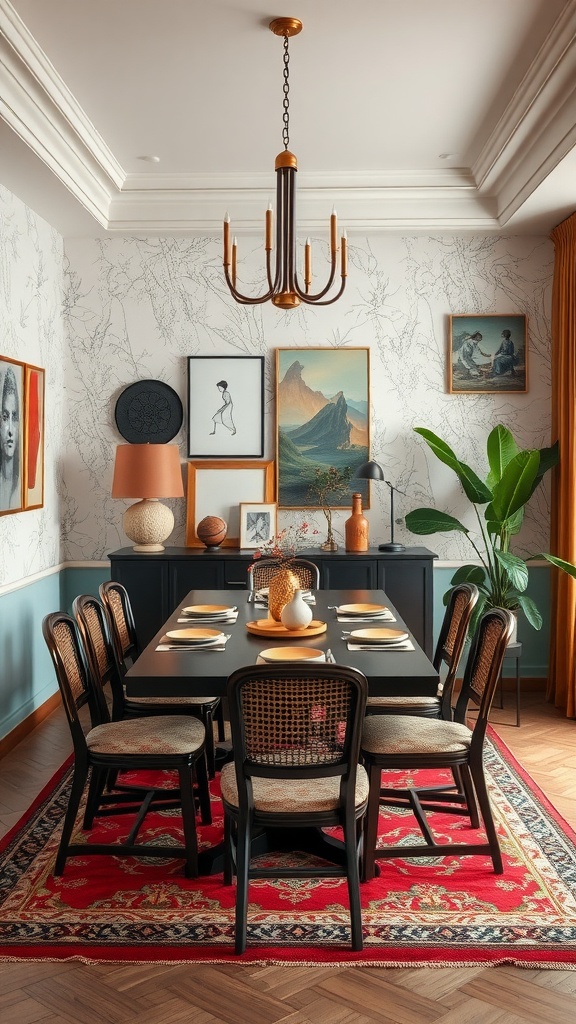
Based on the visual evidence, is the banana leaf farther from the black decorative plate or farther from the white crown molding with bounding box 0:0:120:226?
the white crown molding with bounding box 0:0:120:226

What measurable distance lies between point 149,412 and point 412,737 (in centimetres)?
348

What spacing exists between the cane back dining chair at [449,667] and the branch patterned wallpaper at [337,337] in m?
2.14

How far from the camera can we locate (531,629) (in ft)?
19.7

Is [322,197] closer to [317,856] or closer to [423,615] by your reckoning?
[423,615]

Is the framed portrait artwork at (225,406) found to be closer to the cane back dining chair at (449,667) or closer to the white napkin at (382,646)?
the cane back dining chair at (449,667)

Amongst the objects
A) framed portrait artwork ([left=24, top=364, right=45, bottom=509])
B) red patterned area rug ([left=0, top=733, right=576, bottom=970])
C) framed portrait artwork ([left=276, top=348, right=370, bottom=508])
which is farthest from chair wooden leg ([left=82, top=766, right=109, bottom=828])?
framed portrait artwork ([left=276, top=348, right=370, bottom=508])

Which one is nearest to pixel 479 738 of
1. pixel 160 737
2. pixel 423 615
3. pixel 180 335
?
pixel 160 737

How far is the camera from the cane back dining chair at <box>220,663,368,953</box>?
2619 millimetres

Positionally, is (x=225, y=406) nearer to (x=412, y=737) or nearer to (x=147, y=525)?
(x=147, y=525)

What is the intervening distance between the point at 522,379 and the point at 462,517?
3.25 feet

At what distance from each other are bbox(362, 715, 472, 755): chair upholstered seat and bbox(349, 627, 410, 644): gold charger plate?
307 millimetres

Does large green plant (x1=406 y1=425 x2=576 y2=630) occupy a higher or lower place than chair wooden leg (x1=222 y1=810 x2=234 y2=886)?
higher

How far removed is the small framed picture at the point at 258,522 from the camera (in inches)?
233

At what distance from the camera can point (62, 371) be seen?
600cm
